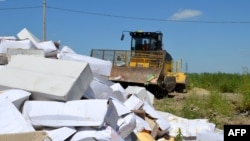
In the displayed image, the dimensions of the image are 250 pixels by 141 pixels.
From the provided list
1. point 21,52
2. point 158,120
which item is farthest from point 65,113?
point 158,120

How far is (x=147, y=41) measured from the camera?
49.1 feet

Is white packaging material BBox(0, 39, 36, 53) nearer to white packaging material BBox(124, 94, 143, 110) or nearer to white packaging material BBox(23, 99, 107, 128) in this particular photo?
white packaging material BBox(124, 94, 143, 110)

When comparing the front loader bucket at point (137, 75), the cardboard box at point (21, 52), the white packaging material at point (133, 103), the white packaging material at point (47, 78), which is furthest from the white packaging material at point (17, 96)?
the front loader bucket at point (137, 75)

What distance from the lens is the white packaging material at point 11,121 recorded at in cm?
332

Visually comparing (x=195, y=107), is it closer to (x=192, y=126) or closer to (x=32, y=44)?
(x=192, y=126)

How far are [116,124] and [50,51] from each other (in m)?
2.30

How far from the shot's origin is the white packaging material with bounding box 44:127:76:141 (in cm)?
350

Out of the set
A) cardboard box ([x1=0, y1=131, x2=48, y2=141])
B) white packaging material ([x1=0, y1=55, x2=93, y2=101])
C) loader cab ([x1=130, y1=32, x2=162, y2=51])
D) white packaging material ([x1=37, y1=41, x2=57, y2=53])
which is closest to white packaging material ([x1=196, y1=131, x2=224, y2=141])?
white packaging material ([x1=0, y1=55, x2=93, y2=101])

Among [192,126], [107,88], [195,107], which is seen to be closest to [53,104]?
[107,88]

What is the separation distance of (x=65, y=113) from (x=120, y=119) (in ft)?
2.78

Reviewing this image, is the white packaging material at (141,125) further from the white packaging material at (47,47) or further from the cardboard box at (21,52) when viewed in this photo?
the white packaging material at (47,47)

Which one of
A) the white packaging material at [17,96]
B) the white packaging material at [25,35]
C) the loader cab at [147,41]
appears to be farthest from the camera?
the loader cab at [147,41]

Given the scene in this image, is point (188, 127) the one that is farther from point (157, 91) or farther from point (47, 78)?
point (157, 91)

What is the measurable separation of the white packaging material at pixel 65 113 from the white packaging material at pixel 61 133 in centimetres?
8
